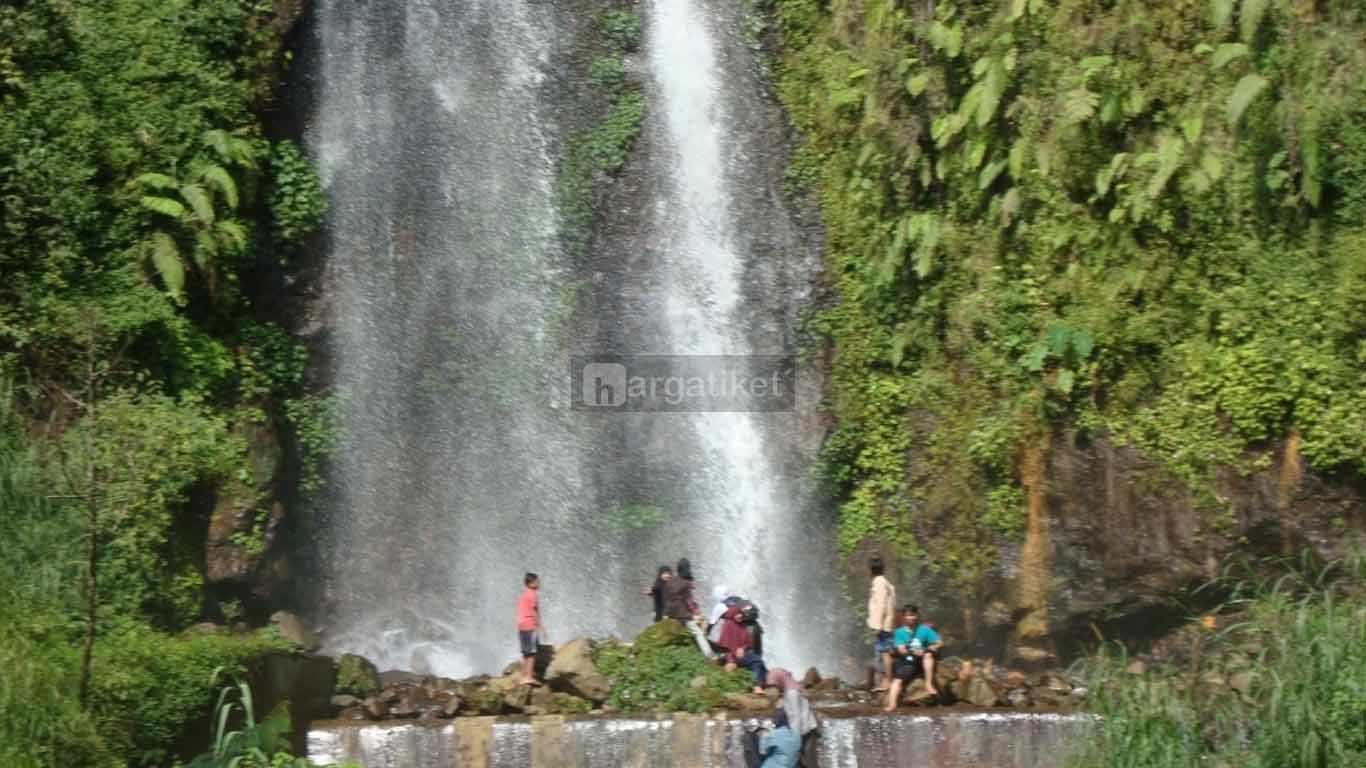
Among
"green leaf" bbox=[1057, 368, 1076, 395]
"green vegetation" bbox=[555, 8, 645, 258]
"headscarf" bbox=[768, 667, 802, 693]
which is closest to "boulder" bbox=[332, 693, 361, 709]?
"headscarf" bbox=[768, 667, 802, 693]

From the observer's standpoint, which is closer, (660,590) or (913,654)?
(913,654)

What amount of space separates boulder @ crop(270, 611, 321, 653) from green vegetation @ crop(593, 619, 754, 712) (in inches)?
120

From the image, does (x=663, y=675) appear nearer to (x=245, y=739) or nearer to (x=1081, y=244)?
(x=245, y=739)

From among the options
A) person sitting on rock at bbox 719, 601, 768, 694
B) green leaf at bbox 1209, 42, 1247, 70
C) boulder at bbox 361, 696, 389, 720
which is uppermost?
green leaf at bbox 1209, 42, 1247, 70

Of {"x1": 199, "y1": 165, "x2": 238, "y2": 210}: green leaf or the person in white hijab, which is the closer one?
the person in white hijab

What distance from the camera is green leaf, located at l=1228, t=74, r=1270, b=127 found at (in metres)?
16.5

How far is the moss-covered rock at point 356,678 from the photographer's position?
52.5ft

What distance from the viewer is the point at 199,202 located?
1748cm

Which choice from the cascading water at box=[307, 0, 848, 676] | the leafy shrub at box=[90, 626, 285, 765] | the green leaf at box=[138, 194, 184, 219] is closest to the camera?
the leafy shrub at box=[90, 626, 285, 765]

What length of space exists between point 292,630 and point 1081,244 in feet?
29.6

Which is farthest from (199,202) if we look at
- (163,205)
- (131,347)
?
(131,347)

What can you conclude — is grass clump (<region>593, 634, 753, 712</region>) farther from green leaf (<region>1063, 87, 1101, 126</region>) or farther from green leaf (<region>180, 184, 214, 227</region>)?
green leaf (<region>1063, 87, 1101, 126</region>)

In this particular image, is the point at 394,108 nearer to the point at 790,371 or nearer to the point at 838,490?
the point at 790,371

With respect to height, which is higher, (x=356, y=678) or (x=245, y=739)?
(x=356, y=678)
